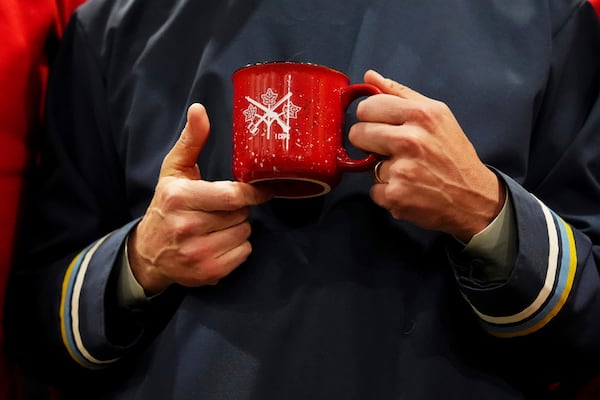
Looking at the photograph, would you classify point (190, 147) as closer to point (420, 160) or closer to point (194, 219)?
point (194, 219)

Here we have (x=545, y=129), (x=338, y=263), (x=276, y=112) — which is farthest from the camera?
(x=545, y=129)

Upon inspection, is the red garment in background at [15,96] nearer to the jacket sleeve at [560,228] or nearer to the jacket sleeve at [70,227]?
the jacket sleeve at [70,227]

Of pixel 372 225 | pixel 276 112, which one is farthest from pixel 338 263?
pixel 276 112

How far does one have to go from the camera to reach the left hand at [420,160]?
84 cm

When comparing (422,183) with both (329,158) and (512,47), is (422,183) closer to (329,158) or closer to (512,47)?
(329,158)

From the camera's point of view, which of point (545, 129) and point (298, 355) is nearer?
point (298, 355)

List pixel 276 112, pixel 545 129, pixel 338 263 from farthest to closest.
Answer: pixel 545 129
pixel 338 263
pixel 276 112

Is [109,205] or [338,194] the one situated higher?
[338,194]

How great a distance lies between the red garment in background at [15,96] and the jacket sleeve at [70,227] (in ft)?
0.09

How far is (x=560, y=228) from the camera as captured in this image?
93 centimetres

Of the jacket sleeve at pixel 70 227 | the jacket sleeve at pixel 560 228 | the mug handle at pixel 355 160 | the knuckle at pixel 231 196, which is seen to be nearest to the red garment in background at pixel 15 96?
the jacket sleeve at pixel 70 227

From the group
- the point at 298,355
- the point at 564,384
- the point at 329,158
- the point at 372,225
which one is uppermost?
the point at 329,158

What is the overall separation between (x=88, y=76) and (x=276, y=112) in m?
0.39

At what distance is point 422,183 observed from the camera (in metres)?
0.85
